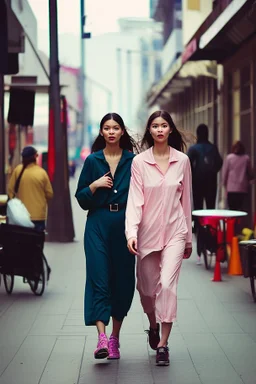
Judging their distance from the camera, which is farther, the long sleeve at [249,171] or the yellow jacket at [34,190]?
the long sleeve at [249,171]

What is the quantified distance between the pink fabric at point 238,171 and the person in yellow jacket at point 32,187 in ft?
16.5

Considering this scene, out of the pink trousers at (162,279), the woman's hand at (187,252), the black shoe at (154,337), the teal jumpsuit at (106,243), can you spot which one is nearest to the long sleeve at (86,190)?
the teal jumpsuit at (106,243)

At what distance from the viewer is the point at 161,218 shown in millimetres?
7480

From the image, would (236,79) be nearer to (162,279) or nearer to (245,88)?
(245,88)

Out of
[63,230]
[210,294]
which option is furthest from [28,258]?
[63,230]

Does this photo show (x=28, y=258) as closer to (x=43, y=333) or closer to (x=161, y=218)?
(x=43, y=333)

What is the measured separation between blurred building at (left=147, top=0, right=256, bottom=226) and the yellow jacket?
2.25 metres

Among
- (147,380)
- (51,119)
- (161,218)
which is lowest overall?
(147,380)

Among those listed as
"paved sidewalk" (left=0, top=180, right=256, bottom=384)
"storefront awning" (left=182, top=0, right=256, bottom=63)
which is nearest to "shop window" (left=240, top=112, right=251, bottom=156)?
"storefront awning" (left=182, top=0, right=256, bottom=63)

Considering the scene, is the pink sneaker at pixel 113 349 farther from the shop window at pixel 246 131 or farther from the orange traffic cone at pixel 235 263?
the shop window at pixel 246 131

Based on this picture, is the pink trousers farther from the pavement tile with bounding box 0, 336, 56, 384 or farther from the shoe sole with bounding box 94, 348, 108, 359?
the pavement tile with bounding box 0, 336, 56, 384

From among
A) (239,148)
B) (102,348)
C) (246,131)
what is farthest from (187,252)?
(246,131)

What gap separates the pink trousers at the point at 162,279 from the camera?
7.38 meters

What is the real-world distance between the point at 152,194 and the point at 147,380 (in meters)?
1.41
